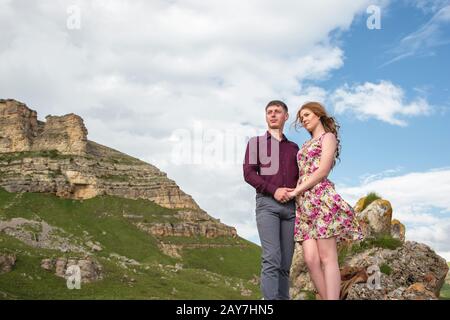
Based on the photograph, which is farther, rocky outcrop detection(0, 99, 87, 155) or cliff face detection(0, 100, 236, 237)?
rocky outcrop detection(0, 99, 87, 155)

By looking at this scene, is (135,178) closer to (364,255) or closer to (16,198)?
(16,198)

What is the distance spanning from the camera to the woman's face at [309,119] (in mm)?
8773

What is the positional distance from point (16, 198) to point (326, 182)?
129m

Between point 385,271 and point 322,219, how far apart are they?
308 inches

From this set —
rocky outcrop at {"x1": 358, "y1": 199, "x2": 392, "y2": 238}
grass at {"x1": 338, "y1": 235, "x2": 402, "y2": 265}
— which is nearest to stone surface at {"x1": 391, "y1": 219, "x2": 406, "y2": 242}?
rocky outcrop at {"x1": 358, "y1": 199, "x2": 392, "y2": 238}

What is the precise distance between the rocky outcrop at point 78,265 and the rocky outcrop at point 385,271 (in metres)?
53.1

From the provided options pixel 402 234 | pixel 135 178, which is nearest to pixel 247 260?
pixel 135 178

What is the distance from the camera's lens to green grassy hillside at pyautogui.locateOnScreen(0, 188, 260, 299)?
206ft

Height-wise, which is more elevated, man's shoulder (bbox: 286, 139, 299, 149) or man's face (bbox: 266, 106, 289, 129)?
man's face (bbox: 266, 106, 289, 129)

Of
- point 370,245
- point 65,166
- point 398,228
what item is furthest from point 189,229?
point 370,245

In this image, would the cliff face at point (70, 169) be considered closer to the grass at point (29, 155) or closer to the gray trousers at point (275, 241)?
the grass at point (29, 155)

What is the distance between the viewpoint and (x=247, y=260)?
405 feet

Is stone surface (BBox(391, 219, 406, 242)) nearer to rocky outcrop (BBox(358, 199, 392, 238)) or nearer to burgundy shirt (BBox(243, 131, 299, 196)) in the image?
rocky outcrop (BBox(358, 199, 392, 238))

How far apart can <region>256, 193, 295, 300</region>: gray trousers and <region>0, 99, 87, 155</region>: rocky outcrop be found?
146m
